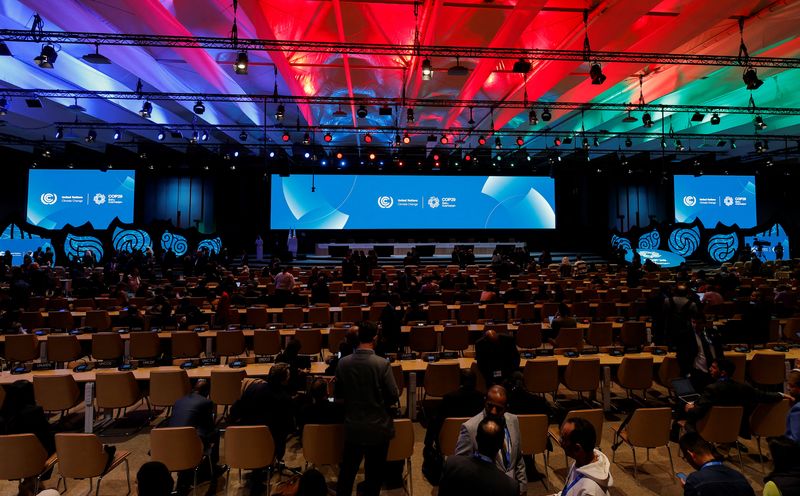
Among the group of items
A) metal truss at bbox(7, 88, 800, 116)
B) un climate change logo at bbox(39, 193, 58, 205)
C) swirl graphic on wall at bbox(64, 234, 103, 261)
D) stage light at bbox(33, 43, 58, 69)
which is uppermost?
metal truss at bbox(7, 88, 800, 116)

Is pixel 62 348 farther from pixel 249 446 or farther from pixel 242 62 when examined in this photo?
pixel 242 62

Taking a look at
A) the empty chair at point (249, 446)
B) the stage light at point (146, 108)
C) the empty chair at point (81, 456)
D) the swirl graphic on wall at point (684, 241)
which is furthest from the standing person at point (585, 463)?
the swirl graphic on wall at point (684, 241)

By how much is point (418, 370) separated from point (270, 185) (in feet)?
65.6

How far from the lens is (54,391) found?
5.19 meters

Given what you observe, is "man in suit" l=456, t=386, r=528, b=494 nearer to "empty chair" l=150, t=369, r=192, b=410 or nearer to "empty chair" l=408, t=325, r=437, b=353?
"empty chair" l=150, t=369, r=192, b=410

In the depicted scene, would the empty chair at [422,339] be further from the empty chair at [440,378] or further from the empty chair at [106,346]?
the empty chair at [106,346]

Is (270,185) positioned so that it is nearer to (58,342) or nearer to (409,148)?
(409,148)

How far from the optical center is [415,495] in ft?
13.7

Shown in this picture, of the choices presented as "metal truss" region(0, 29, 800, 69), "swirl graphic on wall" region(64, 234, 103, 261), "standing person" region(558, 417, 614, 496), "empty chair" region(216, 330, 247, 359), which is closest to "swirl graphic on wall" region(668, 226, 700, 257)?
"metal truss" region(0, 29, 800, 69)

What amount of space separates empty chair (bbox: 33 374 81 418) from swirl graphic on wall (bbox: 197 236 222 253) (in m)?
17.0

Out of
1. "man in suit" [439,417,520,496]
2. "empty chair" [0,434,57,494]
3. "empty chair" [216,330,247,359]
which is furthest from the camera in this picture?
"empty chair" [216,330,247,359]

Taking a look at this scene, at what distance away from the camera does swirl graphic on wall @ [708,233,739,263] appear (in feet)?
72.8

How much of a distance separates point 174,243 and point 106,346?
48.7ft

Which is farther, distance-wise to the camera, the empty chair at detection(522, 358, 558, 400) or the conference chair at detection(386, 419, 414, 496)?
the empty chair at detection(522, 358, 558, 400)
